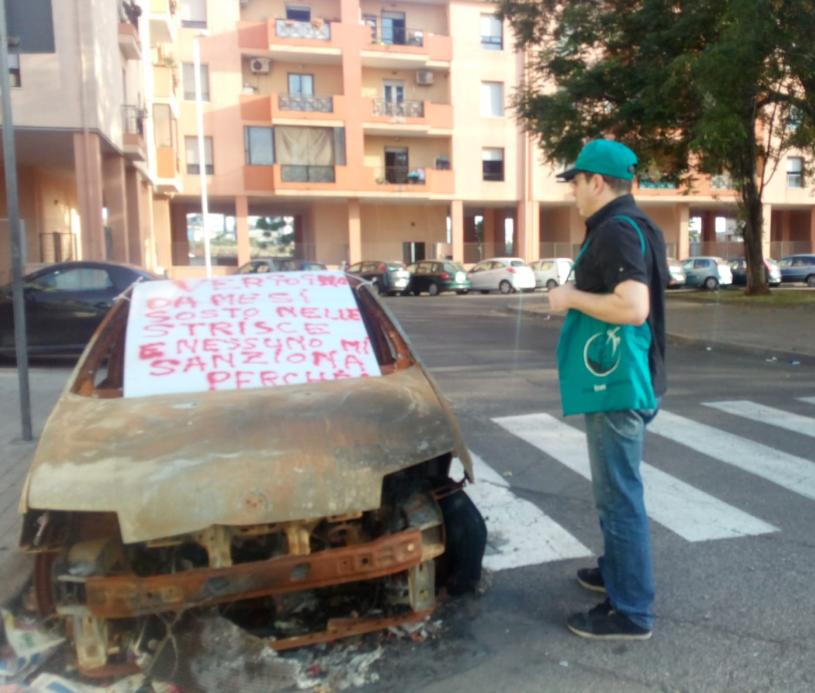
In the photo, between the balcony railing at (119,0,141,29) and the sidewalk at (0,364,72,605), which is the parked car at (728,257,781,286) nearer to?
the balcony railing at (119,0,141,29)

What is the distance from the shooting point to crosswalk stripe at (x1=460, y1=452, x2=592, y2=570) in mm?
4305

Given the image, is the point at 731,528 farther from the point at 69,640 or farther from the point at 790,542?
the point at 69,640

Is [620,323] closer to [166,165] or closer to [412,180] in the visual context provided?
[166,165]

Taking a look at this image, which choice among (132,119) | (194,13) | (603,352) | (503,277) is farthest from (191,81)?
(603,352)

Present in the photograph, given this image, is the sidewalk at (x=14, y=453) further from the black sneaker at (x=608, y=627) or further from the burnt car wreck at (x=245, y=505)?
the black sneaker at (x=608, y=627)

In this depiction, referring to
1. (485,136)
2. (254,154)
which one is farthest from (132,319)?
(485,136)

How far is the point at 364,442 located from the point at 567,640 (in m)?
1.21

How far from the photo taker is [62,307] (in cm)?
1158

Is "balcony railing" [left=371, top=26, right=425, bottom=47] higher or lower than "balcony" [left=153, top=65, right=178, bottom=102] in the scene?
higher

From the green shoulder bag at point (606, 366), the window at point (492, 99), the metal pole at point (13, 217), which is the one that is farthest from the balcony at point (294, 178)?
the green shoulder bag at point (606, 366)

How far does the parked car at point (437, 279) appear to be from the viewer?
33.0 meters

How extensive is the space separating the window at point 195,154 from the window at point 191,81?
1.87 meters

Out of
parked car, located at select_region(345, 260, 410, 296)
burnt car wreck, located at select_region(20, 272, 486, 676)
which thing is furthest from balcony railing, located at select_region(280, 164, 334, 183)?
burnt car wreck, located at select_region(20, 272, 486, 676)

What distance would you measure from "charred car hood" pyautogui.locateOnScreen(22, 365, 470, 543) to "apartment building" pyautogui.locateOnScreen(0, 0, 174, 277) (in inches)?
594
